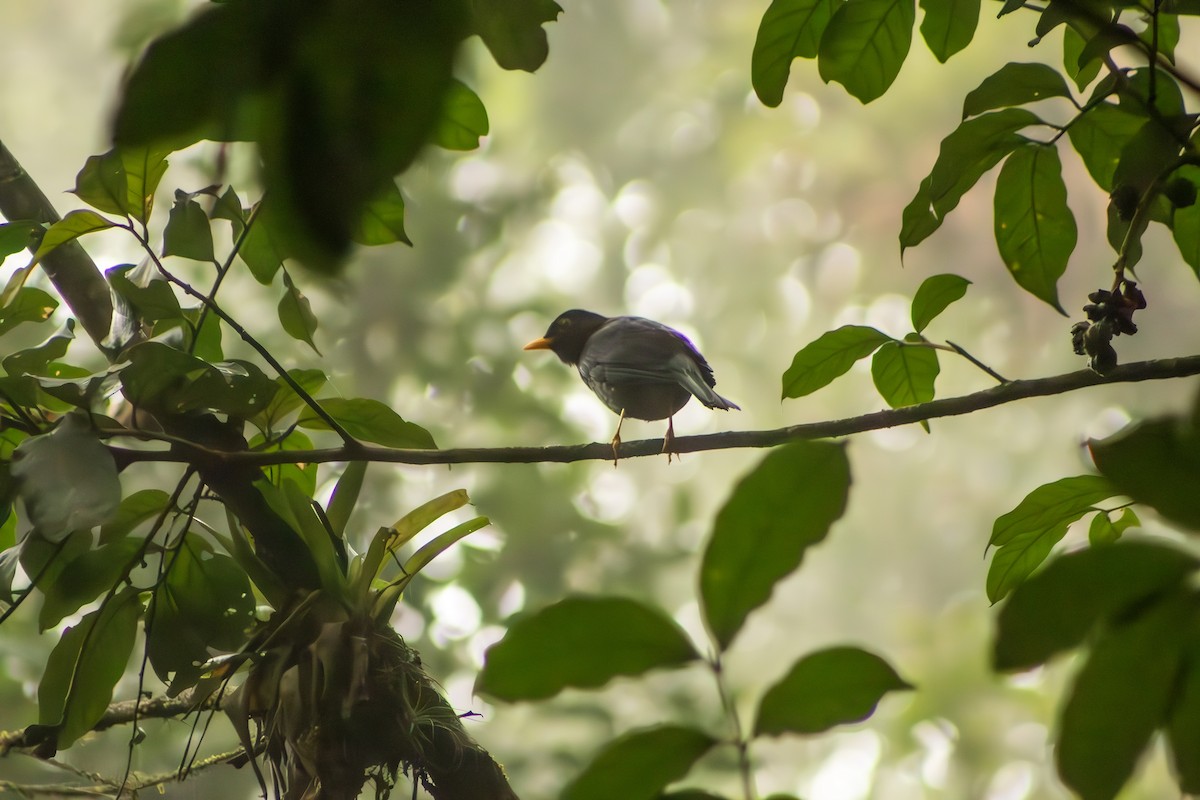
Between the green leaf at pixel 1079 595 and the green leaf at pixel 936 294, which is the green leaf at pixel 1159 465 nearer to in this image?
the green leaf at pixel 1079 595

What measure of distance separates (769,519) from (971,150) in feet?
2.34

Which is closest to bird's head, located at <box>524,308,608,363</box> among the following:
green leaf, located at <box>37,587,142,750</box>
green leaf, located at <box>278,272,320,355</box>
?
green leaf, located at <box>278,272,320,355</box>

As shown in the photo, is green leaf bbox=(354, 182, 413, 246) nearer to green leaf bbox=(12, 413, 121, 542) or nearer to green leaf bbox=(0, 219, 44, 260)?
green leaf bbox=(12, 413, 121, 542)

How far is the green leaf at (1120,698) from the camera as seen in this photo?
1.29 ft

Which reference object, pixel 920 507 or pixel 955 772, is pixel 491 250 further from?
pixel 955 772

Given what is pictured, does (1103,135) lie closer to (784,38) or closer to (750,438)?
(784,38)

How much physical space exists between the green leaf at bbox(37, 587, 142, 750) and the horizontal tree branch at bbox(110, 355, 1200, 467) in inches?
8.5

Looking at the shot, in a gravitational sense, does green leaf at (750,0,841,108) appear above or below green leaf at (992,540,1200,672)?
above

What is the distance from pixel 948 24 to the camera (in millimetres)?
1062

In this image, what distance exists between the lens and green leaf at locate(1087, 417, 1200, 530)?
40 centimetres

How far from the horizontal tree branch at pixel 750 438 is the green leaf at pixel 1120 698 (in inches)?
18.4

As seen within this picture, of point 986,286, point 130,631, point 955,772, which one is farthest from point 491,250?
point 130,631

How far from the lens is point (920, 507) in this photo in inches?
253

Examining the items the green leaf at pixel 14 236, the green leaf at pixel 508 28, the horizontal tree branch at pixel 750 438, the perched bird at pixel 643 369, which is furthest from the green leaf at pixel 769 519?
the perched bird at pixel 643 369
